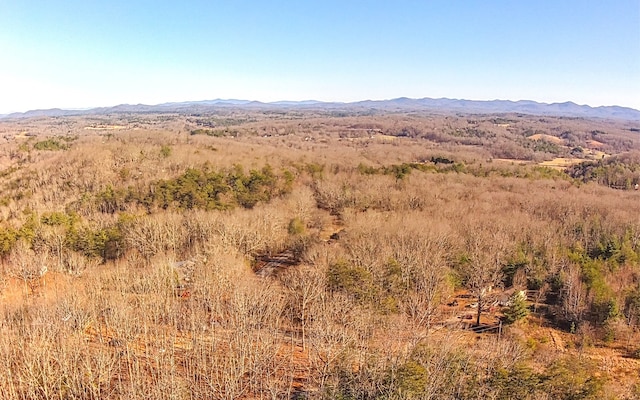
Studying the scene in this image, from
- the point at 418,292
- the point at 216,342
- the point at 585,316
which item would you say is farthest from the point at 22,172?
the point at 585,316

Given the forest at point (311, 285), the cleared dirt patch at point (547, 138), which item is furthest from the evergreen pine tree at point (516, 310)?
the cleared dirt patch at point (547, 138)

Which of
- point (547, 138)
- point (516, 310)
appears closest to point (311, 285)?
point (516, 310)

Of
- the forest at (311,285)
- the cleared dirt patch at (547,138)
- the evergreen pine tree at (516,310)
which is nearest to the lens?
the forest at (311,285)

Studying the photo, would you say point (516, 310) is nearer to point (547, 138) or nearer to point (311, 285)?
point (311, 285)

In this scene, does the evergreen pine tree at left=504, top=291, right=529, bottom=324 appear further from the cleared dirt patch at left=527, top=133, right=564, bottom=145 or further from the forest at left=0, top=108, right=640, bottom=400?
the cleared dirt patch at left=527, top=133, right=564, bottom=145

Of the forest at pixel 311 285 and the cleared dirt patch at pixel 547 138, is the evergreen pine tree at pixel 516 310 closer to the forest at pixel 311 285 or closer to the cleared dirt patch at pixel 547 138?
the forest at pixel 311 285

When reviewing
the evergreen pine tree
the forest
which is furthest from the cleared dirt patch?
the evergreen pine tree

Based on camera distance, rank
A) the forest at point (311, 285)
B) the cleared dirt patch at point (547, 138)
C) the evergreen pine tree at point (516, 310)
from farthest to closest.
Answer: the cleared dirt patch at point (547, 138)
the evergreen pine tree at point (516, 310)
the forest at point (311, 285)

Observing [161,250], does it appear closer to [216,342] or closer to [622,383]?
[216,342]
